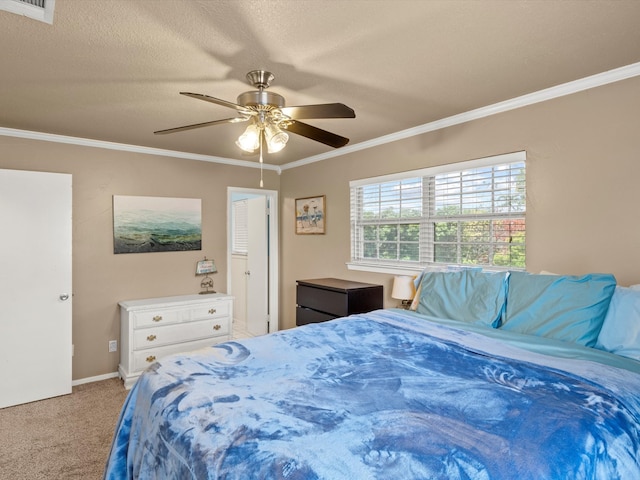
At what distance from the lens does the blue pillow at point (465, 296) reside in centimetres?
237

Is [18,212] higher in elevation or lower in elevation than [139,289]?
higher

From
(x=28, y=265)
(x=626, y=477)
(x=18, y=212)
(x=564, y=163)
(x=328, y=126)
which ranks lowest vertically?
(x=626, y=477)

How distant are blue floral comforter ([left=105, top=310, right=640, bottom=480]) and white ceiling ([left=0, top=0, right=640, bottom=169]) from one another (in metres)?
1.60

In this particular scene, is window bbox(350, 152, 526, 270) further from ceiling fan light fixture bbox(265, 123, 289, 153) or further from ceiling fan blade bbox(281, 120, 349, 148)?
ceiling fan light fixture bbox(265, 123, 289, 153)

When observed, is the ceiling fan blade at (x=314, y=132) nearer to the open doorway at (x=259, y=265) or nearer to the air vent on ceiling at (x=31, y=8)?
the air vent on ceiling at (x=31, y=8)

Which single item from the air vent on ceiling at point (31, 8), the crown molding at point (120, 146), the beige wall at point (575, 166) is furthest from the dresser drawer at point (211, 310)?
the air vent on ceiling at point (31, 8)

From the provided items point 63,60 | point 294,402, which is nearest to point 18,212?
point 63,60

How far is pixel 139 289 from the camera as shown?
4.11 metres

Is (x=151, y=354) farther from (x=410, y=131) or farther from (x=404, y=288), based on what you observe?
(x=410, y=131)

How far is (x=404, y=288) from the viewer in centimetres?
322

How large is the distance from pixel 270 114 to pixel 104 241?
2.80 m

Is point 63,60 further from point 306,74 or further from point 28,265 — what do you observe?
point 28,265

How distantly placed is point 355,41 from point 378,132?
1663 mm

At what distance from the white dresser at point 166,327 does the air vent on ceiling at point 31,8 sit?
2666 mm
